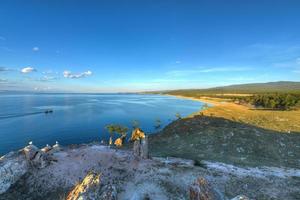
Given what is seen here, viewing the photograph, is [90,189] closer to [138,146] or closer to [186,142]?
[138,146]

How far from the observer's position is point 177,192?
81.6ft

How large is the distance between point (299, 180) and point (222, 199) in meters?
12.7

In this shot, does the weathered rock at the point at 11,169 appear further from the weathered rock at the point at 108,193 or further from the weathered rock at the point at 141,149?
the weathered rock at the point at 141,149

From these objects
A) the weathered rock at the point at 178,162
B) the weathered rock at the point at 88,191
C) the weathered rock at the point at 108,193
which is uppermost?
the weathered rock at the point at 88,191

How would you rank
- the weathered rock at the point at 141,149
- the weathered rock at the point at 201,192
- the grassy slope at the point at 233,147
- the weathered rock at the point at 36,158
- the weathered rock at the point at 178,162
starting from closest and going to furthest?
the weathered rock at the point at 201,192 → the weathered rock at the point at 36,158 → the weathered rock at the point at 178,162 → the weathered rock at the point at 141,149 → the grassy slope at the point at 233,147

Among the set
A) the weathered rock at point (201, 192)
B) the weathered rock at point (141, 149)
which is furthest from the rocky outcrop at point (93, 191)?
the weathered rock at point (141, 149)

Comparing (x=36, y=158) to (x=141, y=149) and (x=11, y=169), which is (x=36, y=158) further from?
(x=141, y=149)

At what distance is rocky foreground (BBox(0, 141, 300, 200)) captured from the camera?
23.6m

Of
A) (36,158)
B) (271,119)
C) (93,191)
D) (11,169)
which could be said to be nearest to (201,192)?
(93,191)

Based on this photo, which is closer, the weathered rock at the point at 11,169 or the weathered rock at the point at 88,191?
the weathered rock at the point at 88,191

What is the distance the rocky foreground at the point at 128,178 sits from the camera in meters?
23.6

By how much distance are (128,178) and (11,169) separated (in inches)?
599

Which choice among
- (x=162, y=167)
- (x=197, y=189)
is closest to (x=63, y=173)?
(x=162, y=167)

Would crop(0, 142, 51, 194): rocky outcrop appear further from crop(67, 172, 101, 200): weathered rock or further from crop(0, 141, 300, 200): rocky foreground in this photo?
crop(67, 172, 101, 200): weathered rock
